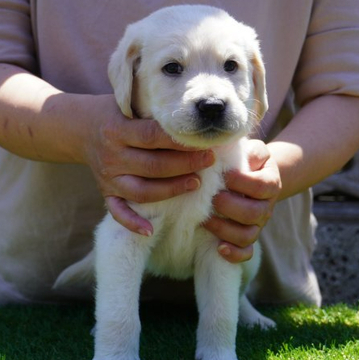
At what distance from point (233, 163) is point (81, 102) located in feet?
1.79

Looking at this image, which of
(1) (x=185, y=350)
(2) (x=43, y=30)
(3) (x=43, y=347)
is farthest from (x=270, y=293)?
(2) (x=43, y=30)

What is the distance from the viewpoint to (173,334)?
3.15 meters

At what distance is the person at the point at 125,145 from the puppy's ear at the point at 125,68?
0.19 feet

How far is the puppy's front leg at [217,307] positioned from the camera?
2.76m

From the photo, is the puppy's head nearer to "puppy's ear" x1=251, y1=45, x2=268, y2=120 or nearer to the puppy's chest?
"puppy's ear" x1=251, y1=45, x2=268, y2=120

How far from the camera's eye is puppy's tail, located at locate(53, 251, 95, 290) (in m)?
3.22

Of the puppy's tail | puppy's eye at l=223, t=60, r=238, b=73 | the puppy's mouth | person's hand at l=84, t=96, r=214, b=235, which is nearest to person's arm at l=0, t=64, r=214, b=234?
person's hand at l=84, t=96, r=214, b=235

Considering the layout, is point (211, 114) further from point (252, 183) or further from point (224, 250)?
point (224, 250)

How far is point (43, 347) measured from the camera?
2.99 m

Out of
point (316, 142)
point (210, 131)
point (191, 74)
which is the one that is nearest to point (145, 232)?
point (210, 131)

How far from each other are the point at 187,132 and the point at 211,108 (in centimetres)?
10

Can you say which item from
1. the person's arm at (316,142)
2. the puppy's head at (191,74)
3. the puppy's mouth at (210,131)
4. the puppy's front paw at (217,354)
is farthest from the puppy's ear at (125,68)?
the puppy's front paw at (217,354)

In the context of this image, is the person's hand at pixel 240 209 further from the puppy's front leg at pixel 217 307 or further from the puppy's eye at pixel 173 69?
the puppy's eye at pixel 173 69

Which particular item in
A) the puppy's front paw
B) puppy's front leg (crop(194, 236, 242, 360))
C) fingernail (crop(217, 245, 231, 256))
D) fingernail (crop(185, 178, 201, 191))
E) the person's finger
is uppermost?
fingernail (crop(185, 178, 201, 191))
